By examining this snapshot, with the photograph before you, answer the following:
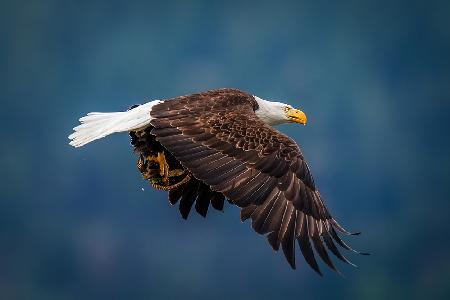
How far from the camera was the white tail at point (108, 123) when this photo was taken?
6.96 m

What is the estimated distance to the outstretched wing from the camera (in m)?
6.26

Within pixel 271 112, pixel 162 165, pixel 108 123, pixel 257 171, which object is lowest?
pixel 257 171

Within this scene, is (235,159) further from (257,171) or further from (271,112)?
(271,112)

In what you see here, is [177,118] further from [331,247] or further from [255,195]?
[331,247]

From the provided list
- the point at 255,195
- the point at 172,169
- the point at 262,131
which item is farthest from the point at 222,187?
the point at 172,169

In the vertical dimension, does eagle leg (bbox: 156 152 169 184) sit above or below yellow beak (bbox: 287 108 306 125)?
below

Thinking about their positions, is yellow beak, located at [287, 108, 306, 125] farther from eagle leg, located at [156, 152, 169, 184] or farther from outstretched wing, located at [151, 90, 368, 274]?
eagle leg, located at [156, 152, 169, 184]

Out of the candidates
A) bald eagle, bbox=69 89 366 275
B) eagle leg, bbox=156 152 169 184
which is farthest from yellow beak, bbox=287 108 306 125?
eagle leg, bbox=156 152 169 184

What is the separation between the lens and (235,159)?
21.4 feet

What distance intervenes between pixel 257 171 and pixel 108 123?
4.90 ft

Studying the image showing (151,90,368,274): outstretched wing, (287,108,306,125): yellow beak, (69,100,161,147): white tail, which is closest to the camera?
(151,90,368,274): outstretched wing

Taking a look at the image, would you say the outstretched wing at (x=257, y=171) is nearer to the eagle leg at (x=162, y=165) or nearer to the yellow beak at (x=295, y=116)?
the eagle leg at (x=162, y=165)

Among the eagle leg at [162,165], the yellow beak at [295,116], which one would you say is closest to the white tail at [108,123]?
the eagle leg at [162,165]

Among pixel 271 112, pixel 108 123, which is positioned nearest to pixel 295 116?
pixel 271 112
